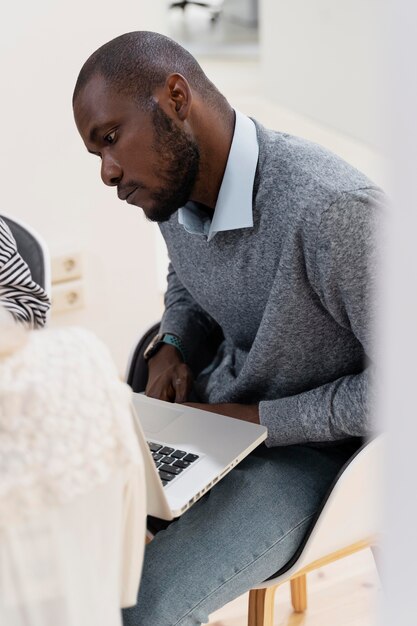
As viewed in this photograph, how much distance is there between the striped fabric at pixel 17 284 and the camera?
147cm

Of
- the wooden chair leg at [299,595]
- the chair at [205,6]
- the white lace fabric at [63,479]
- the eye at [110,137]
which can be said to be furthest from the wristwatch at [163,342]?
the chair at [205,6]

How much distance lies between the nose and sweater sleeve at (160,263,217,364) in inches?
13.4

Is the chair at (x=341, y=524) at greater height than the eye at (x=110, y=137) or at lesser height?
lesser

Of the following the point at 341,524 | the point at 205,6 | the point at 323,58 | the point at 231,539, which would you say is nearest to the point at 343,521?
the point at 341,524

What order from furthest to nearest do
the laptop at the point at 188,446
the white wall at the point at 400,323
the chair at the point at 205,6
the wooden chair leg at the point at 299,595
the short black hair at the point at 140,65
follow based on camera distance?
the chair at the point at 205,6 → the wooden chair leg at the point at 299,595 → the short black hair at the point at 140,65 → the laptop at the point at 188,446 → the white wall at the point at 400,323

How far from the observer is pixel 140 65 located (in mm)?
1146

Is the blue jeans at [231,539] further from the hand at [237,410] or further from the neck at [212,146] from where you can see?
the neck at [212,146]

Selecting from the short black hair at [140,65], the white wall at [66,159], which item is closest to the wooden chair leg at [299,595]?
the short black hair at [140,65]

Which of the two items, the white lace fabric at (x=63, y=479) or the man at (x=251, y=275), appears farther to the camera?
the man at (x=251, y=275)

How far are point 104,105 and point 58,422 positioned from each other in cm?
60

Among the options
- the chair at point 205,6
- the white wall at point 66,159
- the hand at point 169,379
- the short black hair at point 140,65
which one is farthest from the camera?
the chair at point 205,6

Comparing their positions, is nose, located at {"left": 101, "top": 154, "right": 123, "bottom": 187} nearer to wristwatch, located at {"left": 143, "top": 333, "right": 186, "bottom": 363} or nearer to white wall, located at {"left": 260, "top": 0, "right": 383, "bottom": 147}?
wristwatch, located at {"left": 143, "top": 333, "right": 186, "bottom": 363}

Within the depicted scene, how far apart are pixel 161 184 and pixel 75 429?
61 centimetres

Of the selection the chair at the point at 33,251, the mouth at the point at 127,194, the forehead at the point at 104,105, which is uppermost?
the forehead at the point at 104,105
